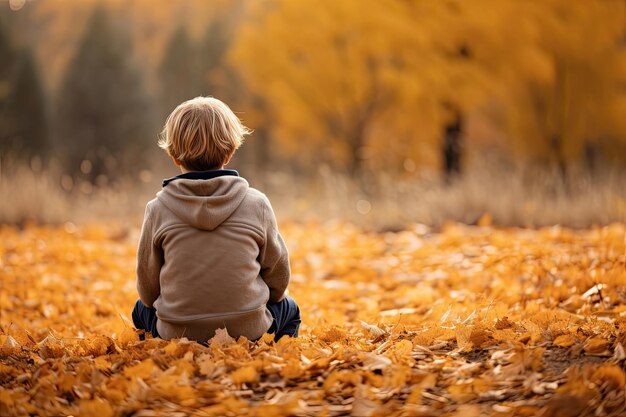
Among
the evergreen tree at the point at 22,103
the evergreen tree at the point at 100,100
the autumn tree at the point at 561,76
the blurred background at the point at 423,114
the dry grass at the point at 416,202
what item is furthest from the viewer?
the evergreen tree at the point at 100,100

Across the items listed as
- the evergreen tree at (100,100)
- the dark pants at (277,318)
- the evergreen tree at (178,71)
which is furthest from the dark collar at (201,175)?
the evergreen tree at (178,71)

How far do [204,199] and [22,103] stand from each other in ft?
68.7

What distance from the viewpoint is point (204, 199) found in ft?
8.67

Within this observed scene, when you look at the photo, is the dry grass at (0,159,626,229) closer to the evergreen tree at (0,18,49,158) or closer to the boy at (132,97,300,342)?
the boy at (132,97,300,342)

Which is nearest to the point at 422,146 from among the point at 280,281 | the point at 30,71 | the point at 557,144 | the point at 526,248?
the point at 557,144

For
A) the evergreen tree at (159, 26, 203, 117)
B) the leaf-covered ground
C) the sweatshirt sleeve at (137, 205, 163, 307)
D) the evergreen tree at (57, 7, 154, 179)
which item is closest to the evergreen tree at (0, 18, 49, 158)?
the evergreen tree at (57, 7, 154, 179)

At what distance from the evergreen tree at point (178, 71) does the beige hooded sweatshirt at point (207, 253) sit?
21428 millimetres

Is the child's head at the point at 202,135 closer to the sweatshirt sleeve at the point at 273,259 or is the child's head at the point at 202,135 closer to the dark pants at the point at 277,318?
the sweatshirt sleeve at the point at 273,259

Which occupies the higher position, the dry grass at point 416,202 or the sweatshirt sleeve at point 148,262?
the sweatshirt sleeve at point 148,262

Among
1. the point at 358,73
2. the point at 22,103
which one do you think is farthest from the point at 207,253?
the point at 22,103

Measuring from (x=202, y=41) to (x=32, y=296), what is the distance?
21.9 meters

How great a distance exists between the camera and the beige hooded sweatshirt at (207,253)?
267 centimetres

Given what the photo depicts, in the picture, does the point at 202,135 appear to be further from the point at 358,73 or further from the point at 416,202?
the point at 358,73

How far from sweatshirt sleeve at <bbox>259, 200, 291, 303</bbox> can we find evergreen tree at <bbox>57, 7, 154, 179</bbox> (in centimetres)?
1885
